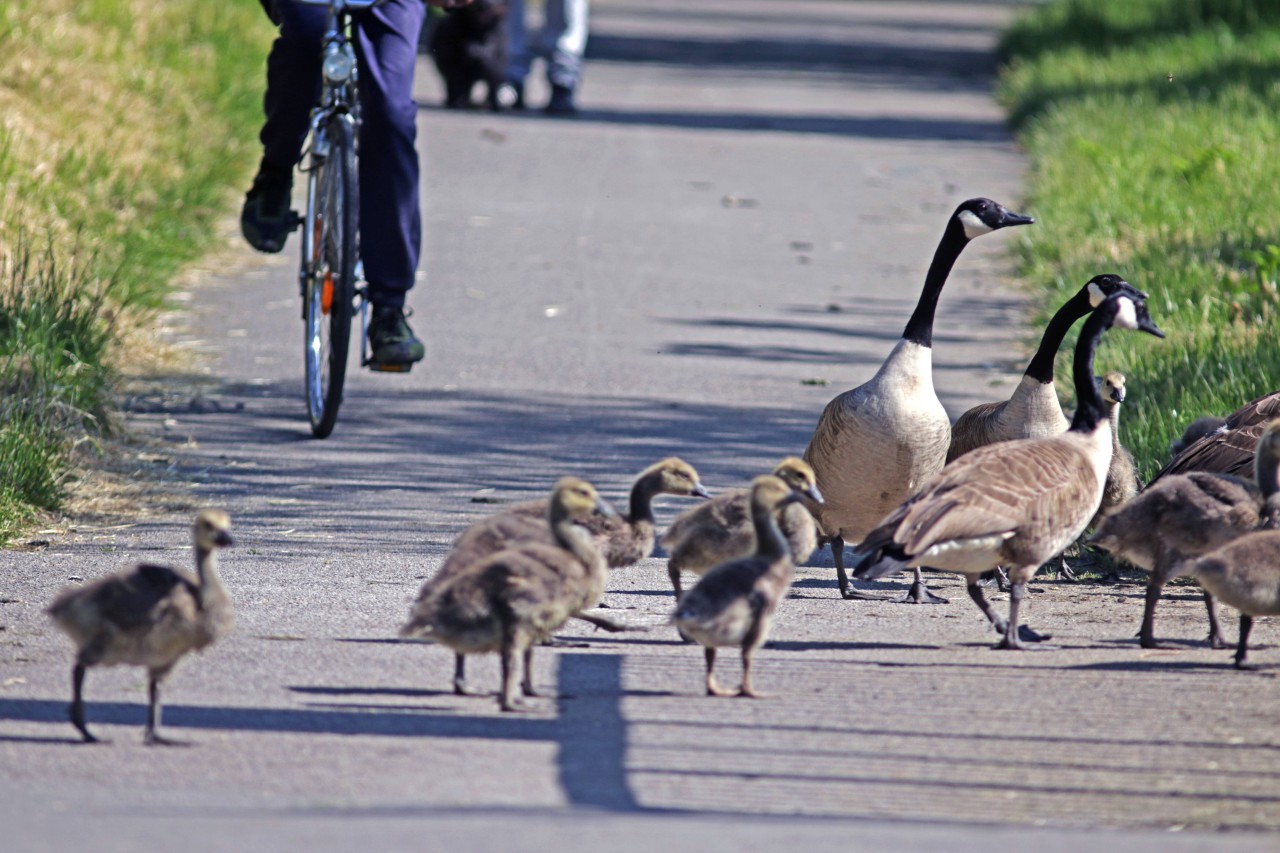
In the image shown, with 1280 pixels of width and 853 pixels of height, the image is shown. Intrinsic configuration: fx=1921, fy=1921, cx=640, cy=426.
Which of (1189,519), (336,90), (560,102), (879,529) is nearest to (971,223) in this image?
(1189,519)

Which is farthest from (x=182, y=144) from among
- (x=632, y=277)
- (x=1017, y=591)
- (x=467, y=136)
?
(x=1017, y=591)

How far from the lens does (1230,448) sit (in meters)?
6.48

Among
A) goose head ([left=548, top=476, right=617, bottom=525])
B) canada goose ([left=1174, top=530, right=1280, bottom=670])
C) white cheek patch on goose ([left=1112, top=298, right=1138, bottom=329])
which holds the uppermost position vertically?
white cheek patch on goose ([left=1112, top=298, right=1138, bottom=329])

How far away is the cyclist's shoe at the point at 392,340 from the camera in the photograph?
26.2ft

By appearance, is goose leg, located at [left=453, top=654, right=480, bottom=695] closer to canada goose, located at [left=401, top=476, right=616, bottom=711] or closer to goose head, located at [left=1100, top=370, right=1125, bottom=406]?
canada goose, located at [left=401, top=476, right=616, bottom=711]

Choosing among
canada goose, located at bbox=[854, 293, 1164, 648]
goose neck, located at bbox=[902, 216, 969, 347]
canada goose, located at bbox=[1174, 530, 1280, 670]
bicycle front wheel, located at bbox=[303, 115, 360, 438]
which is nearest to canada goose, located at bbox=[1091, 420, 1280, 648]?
canada goose, located at bbox=[854, 293, 1164, 648]

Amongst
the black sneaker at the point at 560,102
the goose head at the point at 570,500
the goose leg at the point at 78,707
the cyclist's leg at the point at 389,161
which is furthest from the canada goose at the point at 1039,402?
the black sneaker at the point at 560,102

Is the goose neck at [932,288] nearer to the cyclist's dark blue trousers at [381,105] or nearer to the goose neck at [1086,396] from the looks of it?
the goose neck at [1086,396]

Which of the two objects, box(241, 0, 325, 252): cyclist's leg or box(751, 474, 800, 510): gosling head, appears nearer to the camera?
box(751, 474, 800, 510): gosling head

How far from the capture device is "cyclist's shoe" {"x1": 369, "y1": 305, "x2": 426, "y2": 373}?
7.99 meters

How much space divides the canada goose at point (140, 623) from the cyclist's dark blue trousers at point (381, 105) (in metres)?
3.40

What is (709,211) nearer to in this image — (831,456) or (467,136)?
(467,136)

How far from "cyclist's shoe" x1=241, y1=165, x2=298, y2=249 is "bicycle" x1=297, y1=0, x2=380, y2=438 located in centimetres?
21

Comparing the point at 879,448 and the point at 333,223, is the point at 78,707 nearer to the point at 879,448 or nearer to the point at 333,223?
the point at 879,448
